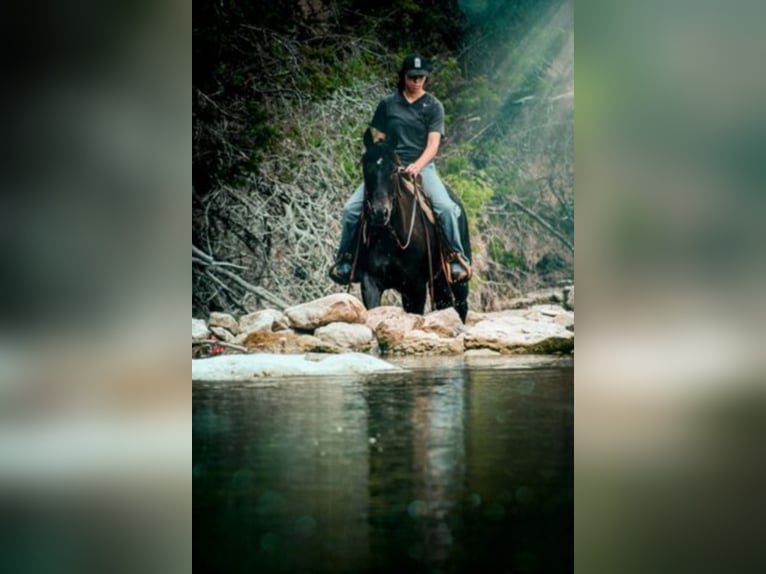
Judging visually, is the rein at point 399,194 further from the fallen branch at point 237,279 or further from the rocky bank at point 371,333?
the fallen branch at point 237,279

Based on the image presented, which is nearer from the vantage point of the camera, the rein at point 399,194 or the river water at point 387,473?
the river water at point 387,473

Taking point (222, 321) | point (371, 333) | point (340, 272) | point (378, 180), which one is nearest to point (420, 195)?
point (378, 180)

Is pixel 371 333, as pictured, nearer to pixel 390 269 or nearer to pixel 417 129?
pixel 390 269

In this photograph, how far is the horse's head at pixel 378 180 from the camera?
A: 4.09m

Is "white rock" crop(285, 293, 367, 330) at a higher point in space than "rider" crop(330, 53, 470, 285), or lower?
lower

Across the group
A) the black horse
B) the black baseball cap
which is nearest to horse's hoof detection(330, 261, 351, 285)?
the black horse

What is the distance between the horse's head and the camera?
4.09 metres

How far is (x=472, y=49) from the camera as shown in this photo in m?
4.07
